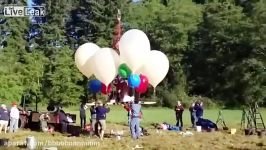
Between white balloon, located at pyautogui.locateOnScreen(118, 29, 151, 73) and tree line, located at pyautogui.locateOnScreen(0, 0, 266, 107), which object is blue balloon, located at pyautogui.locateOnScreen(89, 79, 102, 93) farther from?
tree line, located at pyautogui.locateOnScreen(0, 0, 266, 107)

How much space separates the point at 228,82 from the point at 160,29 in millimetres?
13414

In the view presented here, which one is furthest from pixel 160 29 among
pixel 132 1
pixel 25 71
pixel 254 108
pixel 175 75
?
pixel 254 108

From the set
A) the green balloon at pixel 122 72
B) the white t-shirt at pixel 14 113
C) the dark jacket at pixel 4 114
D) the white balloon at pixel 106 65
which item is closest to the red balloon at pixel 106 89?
the white balloon at pixel 106 65

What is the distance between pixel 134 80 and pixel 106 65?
4.05ft

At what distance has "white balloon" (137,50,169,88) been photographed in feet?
73.5

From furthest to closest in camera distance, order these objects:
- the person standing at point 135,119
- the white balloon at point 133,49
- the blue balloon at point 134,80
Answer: the blue balloon at point 134,80 < the white balloon at point 133,49 < the person standing at point 135,119

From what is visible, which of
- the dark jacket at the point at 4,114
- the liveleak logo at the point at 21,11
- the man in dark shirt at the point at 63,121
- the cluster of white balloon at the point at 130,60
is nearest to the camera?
the liveleak logo at the point at 21,11

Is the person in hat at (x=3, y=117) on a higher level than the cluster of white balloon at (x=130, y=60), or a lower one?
lower

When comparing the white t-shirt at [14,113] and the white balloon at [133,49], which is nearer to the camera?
the white balloon at [133,49]

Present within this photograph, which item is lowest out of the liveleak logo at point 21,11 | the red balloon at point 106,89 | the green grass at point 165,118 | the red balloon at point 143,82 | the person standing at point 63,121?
the green grass at point 165,118

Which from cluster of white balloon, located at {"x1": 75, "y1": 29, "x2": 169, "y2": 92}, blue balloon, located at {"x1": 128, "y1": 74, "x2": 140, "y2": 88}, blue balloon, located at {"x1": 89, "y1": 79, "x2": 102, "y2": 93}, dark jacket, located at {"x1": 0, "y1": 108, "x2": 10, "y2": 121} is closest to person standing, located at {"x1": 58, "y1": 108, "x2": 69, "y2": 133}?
dark jacket, located at {"x1": 0, "y1": 108, "x2": 10, "y2": 121}

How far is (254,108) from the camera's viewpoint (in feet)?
88.0

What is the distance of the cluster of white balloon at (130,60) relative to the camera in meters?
21.7

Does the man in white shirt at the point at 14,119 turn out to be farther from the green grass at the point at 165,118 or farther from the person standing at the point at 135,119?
the green grass at the point at 165,118
